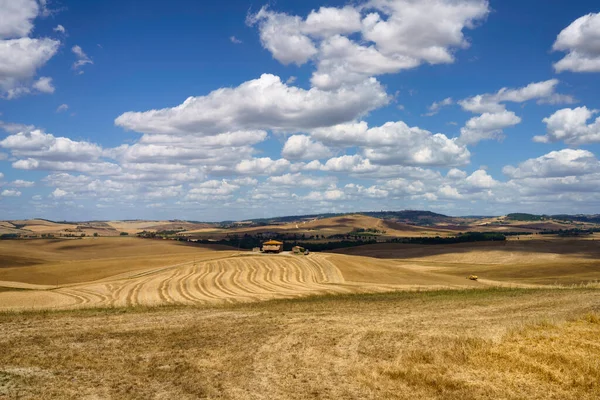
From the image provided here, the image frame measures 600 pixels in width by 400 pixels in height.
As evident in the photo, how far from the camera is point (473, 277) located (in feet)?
264

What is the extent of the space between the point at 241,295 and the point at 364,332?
27.3 metres

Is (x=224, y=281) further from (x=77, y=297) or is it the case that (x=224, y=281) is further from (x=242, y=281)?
(x=77, y=297)

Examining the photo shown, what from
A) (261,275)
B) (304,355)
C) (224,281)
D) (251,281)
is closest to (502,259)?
(261,275)

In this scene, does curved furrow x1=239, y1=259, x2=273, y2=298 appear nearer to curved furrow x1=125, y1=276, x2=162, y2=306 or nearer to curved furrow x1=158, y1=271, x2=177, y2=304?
curved furrow x1=158, y1=271, x2=177, y2=304

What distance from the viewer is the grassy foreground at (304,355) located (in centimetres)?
1669

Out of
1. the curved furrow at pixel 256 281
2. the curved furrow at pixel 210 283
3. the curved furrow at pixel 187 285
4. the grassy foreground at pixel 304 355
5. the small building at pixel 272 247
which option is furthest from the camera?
the small building at pixel 272 247

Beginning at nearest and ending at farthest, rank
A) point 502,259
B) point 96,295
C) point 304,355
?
point 304,355 < point 96,295 < point 502,259

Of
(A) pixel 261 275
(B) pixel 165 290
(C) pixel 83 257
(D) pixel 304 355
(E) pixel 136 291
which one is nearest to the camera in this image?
(D) pixel 304 355

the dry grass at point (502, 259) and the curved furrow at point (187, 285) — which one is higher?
the curved furrow at point (187, 285)

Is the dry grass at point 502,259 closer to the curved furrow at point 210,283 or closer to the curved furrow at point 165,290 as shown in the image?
the curved furrow at point 210,283

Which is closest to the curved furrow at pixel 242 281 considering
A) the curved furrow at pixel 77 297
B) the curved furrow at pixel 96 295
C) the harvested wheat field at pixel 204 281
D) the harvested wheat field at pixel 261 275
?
the harvested wheat field at pixel 204 281

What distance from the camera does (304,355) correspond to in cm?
2144

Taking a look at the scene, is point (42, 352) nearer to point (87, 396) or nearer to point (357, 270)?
point (87, 396)

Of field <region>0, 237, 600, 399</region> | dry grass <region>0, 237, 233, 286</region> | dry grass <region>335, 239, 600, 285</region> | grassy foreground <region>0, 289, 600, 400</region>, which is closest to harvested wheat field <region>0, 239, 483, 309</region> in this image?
dry grass <region>0, 237, 233, 286</region>
